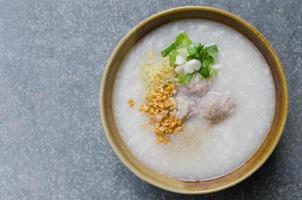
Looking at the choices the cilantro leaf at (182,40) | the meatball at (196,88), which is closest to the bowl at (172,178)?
the cilantro leaf at (182,40)

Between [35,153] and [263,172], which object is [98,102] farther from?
[263,172]

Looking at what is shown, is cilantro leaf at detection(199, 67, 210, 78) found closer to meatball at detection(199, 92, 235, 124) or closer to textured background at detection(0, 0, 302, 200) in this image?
meatball at detection(199, 92, 235, 124)

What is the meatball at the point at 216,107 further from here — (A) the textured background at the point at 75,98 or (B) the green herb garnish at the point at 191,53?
(A) the textured background at the point at 75,98

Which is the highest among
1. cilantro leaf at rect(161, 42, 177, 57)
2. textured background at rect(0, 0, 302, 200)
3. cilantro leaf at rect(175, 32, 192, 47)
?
cilantro leaf at rect(175, 32, 192, 47)

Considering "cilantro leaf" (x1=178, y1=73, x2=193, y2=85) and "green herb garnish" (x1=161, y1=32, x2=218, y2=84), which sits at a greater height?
"green herb garnish" (x1=161, y1=32, x2=218, y2=84)

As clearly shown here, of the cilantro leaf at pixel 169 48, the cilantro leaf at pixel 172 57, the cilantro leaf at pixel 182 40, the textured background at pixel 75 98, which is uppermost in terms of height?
the cilantro leaf at pixel 182 40

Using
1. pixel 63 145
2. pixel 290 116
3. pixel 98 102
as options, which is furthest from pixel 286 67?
pixel 63 145

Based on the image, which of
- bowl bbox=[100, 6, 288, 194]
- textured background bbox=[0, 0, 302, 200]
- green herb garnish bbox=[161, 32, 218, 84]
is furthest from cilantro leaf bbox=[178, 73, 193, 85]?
textured background bbox=[0, 0, 302, 200]
